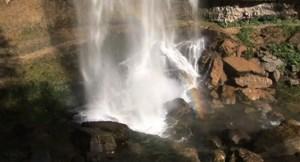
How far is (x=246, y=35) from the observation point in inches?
1218

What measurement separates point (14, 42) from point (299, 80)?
1592 centimetres

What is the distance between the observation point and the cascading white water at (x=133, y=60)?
25281mm

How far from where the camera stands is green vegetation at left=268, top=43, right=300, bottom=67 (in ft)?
96.3

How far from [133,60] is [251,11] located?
8.47m

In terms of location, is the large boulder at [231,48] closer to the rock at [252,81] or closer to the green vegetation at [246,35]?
the green vegetation at [246,35]

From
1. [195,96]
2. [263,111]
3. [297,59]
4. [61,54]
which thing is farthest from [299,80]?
[61,54]

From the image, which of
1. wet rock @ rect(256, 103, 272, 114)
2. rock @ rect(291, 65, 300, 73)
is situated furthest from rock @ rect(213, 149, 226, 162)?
rock @ rect(291, 65, 300, 73)

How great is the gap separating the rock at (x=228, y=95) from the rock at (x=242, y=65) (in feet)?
4.06

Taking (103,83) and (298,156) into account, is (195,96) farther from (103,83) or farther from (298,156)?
(298,156)

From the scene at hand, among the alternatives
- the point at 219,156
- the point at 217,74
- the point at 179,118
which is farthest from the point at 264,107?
the point at 219,156

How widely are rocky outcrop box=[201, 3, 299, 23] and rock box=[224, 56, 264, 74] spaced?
16.2 ft

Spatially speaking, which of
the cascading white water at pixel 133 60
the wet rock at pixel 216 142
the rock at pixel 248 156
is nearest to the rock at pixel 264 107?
the cascading white water at pixel 133 60

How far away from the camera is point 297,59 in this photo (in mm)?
29438

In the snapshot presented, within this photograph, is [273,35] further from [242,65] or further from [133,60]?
[133,60]
